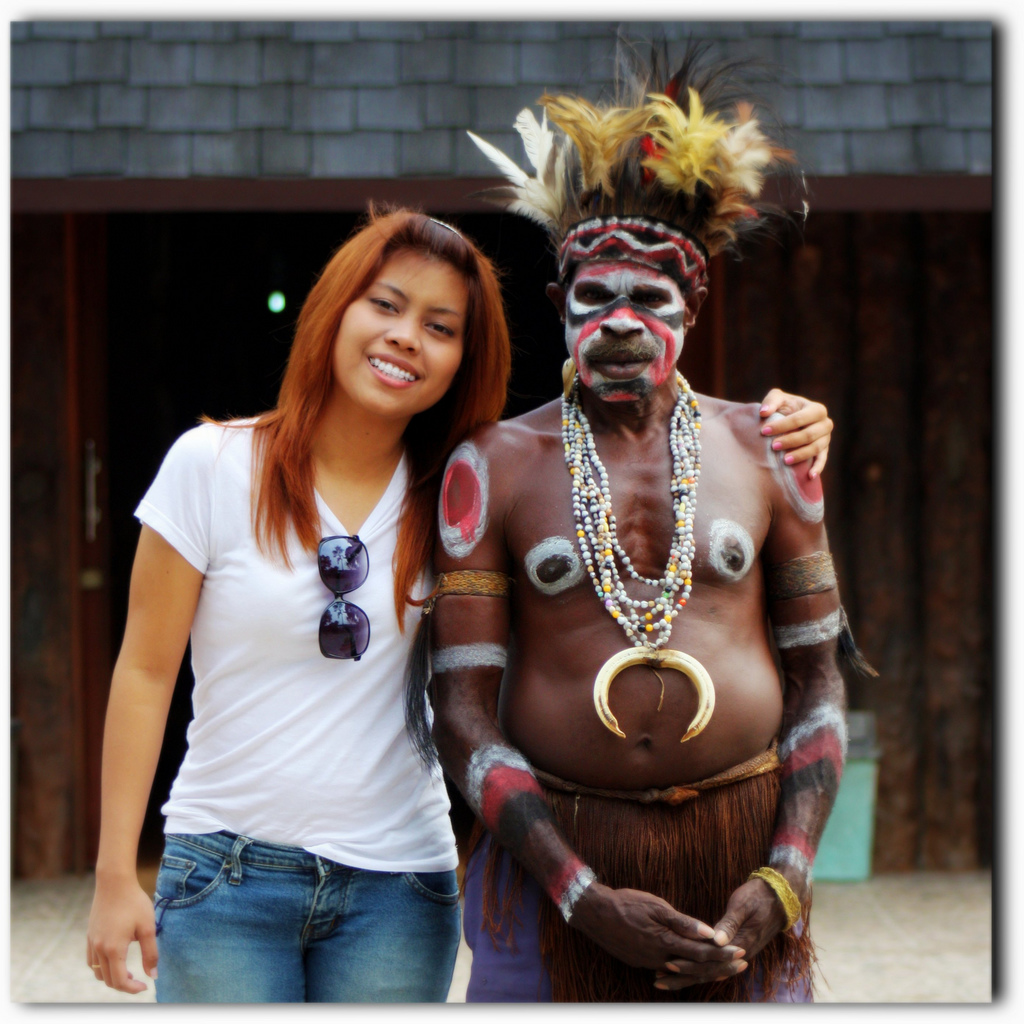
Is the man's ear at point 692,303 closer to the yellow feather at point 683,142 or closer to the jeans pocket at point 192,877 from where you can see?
the yellow feather at point 683,142

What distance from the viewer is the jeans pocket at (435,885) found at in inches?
72.7

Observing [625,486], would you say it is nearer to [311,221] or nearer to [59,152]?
[59,152]

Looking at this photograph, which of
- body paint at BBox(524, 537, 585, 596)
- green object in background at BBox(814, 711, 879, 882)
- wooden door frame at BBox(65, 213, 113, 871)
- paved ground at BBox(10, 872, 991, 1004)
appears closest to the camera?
body paint at BBox(524, 537, 585, 596)

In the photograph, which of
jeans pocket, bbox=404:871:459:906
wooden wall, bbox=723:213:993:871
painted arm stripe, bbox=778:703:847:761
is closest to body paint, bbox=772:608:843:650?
painted arm stripe, bbox=778:703:847:761

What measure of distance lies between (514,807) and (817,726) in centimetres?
52

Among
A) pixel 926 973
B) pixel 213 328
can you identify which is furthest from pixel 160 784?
pixel 926 973

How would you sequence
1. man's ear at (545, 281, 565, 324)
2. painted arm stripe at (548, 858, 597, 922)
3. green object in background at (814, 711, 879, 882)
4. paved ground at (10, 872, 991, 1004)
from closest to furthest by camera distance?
painted arm stripe at (548, 858, 597, 922)
man's ear at (545, 281, 565, 324)
paved ground at (10, 872, 991, 1004)
green object in background at (814, 711, 879, 882)

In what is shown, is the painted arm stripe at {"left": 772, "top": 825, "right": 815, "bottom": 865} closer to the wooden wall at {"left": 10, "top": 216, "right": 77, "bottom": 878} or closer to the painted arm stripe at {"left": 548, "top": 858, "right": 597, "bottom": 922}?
the painted arm stripe at {"left": 548, "top": 858, "right": 597, "bottom": 922}

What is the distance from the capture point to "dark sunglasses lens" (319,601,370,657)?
5.83ft

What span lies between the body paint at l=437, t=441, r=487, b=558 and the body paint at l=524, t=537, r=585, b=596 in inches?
3.9

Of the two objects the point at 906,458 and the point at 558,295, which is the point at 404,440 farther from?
the point at 906,458

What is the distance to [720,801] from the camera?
72.9 inches

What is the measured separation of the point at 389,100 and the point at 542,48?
1.49ft

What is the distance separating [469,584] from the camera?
72.4 inches
